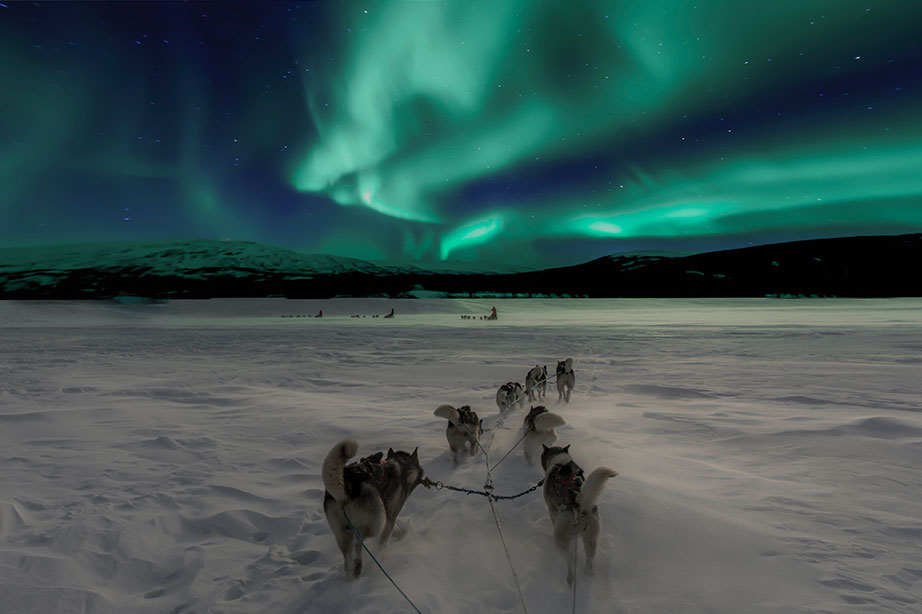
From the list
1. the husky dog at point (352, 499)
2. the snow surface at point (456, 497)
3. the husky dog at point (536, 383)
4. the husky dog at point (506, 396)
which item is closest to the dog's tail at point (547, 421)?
the snow surface at point (456, 497)

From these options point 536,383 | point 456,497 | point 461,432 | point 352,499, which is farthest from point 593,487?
point 536,383

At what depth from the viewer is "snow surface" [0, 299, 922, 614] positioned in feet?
8.40

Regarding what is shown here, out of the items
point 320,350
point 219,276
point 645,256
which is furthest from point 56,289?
point 645,256

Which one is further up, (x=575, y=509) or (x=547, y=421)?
(x=547, y=421)

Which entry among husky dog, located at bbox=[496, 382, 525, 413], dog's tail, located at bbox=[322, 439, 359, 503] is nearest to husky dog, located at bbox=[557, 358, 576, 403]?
husky dog, located at bbox=[496, 382, 525, 413]

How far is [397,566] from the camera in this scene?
9.30ft

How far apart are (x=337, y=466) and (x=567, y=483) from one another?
148 cm

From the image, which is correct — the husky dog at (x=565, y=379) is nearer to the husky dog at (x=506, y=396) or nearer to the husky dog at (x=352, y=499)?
the husky dog at (x=506, y=396)

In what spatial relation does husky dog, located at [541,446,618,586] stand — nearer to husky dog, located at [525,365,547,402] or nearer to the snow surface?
the snow surface

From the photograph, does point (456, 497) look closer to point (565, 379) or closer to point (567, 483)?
point (567, 483)

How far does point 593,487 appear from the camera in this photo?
227 cm

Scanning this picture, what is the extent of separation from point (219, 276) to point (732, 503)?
130 metres

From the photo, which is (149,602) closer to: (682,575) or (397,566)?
(397,566)

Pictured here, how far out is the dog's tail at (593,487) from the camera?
2.21m
